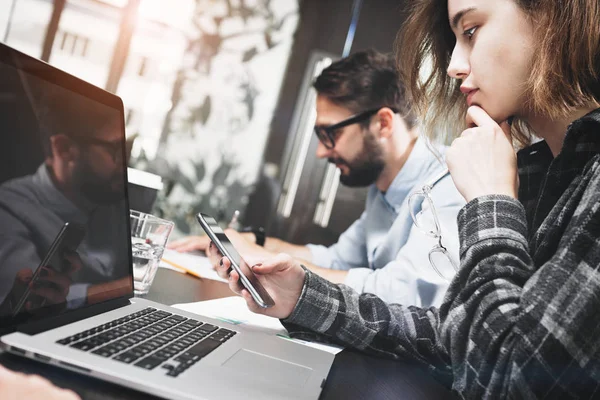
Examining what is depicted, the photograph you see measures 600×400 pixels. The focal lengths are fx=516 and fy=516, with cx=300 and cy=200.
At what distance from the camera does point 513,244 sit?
70 centimetres

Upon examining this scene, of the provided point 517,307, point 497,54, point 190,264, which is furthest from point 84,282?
point 190,264

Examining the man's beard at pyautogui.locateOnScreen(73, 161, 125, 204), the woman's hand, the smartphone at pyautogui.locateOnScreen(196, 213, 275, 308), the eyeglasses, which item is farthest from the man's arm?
the man's beard at pyautogui.locateOnScreen(73, 161, 125, 204)

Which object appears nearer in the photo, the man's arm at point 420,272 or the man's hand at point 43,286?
the man's hand at point 43,286

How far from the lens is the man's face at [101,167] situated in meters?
0.66

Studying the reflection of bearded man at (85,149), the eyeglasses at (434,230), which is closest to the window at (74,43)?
the eyeglasses at (434,230)

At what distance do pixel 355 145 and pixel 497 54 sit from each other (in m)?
1.47

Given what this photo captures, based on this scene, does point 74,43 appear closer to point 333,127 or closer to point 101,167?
point 333,127

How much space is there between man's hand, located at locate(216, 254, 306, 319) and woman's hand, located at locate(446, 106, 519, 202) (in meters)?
0.33

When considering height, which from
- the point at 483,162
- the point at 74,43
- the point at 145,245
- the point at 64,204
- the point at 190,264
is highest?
the point at 74,43

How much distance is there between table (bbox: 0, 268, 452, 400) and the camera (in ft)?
1.57

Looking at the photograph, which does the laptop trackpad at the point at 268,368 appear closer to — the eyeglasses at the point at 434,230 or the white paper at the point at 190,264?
the eyeglasses at the point at 434,230

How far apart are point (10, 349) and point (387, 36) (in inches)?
122

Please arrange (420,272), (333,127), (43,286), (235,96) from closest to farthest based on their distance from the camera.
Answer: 1. (43,286)
2. (420,272)
3. (333,127)
4. (235,96)

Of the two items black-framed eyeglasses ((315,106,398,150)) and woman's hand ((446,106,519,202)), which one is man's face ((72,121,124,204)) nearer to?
woman's hand ((446,106,519,202))
